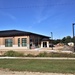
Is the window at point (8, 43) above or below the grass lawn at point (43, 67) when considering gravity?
above

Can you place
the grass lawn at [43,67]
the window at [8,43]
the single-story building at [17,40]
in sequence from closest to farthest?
the grass lawn at [43,67], the single-story building at [17,40], the window at [8,43]

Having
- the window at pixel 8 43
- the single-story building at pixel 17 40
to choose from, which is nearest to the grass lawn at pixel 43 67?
the single-story building at pixel 17 40

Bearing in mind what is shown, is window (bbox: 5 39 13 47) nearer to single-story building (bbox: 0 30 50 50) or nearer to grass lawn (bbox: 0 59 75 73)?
single-story building (bbox: 0 30 50 50)

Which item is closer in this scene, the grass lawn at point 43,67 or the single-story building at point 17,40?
the grass lawn at point 43,67

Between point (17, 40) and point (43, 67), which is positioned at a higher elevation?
point (17, 40)

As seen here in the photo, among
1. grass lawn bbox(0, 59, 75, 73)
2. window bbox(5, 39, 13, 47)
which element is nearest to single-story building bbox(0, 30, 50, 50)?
window bbox(5, 39, 13, 47)

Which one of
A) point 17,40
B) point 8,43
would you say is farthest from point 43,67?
point 8,43

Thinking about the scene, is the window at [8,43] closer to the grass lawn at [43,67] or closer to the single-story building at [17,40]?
the single-story building at [17,40]

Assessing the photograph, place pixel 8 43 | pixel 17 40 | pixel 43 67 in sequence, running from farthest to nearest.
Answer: pixel 8 43, pixel 17 40, pixel 43 67

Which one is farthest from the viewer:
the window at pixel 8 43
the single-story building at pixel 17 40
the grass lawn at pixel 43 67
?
the window at pixel 8 43

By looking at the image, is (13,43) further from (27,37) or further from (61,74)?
(61,74)

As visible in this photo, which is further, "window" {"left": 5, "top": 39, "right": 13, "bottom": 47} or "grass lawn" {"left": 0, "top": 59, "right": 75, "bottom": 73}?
"window" {"left": 5, "top": 39, "right": 13, "bottom": 47}

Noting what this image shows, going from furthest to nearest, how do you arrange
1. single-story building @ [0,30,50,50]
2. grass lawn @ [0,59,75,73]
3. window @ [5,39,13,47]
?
window @ [5,39,13,47] < single-story building @ [0,30,50,50] < grass lawn @ [0,59,75,73]

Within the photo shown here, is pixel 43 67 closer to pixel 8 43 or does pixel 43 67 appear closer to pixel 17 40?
pixel 17 40
